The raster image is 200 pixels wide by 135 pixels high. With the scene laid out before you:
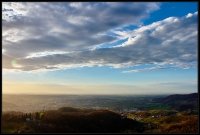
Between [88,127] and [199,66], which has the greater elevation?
[199,66]

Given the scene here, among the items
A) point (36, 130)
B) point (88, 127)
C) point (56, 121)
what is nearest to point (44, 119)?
point (56, 121)

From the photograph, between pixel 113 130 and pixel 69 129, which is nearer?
pixel 69 129

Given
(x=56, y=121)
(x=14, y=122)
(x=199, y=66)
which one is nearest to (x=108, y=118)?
(x=56, y=121)

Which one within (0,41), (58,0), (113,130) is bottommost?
(113,130)

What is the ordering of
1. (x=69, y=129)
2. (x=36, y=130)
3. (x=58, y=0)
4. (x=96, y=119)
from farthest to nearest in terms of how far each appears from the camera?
(x=96, y=119) → (x=69, y=129) → (x=36, y=130) → (x=58, y=0)

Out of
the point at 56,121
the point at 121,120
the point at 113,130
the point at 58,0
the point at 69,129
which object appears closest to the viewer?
the point at 58,0

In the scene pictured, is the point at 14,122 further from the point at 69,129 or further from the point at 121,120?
the point at 121,120
